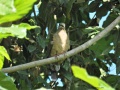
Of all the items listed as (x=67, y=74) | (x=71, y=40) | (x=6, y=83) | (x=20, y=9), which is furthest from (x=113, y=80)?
(x=20, y=9)

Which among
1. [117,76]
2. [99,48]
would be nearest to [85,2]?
[99,48]

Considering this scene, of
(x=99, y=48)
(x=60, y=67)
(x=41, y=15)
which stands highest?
(x=41, y=15)

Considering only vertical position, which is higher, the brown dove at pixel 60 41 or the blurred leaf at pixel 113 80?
the brown dove at pixel 60 41

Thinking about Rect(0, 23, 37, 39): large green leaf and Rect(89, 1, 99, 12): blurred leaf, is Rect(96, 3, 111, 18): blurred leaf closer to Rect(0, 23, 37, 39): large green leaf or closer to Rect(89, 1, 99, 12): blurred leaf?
Rect(89, 1, 99, 12): blurred leaf

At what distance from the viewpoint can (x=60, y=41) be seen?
4520mm

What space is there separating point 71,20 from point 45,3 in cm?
38

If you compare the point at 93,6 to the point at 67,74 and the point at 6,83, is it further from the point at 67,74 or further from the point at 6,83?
the point at 6,83

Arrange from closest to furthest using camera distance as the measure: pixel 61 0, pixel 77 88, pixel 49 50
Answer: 1. pixel 77 88
2. pixel 61 0
3. pixel 49 50

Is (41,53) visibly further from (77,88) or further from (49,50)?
(77,88)

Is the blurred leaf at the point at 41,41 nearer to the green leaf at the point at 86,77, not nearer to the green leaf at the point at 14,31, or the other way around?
the green leaf at the point at 14,31

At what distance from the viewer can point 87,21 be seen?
174 inches

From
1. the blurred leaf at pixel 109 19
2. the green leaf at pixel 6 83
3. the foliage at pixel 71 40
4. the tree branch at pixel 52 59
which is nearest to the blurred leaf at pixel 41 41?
the foliage at pixel 71 40

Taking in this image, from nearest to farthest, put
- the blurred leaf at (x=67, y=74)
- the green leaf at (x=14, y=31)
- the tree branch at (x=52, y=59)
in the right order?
the green leaf at (x=14, y=31)
the tree branch at (x=52, y=59)
the blurred leaf at (x=67, y=74)

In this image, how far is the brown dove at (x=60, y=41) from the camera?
14.0ft
